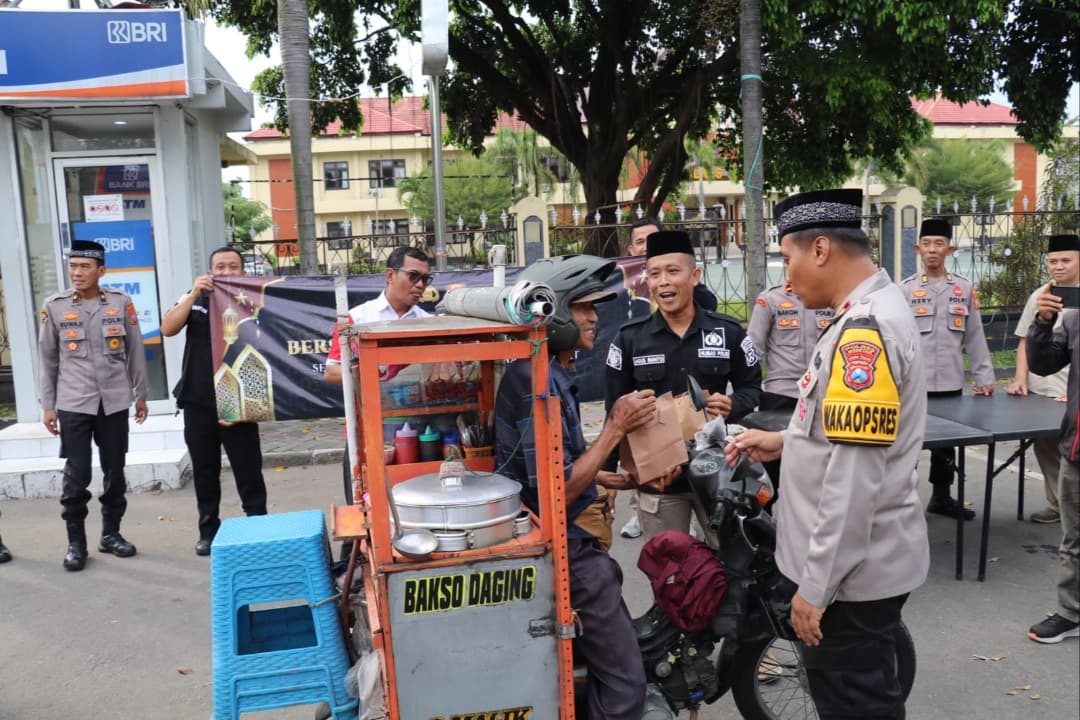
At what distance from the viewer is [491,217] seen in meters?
43.2

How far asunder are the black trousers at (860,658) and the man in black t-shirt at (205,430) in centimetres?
408

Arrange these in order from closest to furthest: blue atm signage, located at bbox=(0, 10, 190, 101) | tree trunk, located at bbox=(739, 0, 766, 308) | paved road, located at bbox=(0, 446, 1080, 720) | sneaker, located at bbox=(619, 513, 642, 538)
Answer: paved road, located at bbox=(0, 446, 1080, 720) < sneaker, located at bbox=(619, 513, 642, 538) < blue atm signage, located at bbox=(0, 10, 190, 101) < tree trunk, located at bbox=(739, 0, 766, 308)

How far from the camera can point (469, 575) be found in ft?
8.20

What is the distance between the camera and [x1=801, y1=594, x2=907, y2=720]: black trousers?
2338 millimetres

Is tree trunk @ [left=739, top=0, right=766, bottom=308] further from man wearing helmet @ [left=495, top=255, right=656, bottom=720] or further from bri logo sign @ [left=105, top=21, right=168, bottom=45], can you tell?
man wearing helmet @ [left=495, top=255, right=656, bottom=720]

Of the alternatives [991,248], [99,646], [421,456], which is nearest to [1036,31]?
[991,248]

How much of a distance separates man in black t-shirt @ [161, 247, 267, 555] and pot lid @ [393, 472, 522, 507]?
10.4ft

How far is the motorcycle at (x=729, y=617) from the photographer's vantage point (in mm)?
2902

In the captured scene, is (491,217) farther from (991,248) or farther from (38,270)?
(38,270)

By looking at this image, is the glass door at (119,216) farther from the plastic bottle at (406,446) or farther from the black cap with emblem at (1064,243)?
the black cap with emblem at (1064,243)

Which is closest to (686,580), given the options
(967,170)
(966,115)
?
(967,170)

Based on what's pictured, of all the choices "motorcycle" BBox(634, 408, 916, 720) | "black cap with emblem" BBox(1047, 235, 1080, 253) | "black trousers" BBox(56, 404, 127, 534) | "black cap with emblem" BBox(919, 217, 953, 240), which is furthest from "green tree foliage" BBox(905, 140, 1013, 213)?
"motorcycle" BBox(634, 408, 916, 720)

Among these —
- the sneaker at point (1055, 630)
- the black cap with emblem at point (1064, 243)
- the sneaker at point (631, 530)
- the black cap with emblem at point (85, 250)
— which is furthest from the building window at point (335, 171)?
the sneaker at point (1055, 630)

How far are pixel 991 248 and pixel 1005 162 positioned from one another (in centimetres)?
4842
